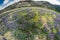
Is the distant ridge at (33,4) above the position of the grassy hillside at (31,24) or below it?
above

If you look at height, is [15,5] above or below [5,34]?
above

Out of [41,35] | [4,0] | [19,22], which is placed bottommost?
[41,35]

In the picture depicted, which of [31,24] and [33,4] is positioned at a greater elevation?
[33,4]

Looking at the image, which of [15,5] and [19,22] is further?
[15,5]

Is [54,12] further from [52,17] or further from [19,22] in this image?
[19,22]

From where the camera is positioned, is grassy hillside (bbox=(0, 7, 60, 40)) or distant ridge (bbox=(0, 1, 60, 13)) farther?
distant ridge (bbox=(0, 1, 60, 13))

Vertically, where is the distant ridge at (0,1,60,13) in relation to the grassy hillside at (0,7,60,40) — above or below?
above

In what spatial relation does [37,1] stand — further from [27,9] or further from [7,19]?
[7,19]

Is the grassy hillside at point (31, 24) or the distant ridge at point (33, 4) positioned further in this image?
the distant ridge at point (33, 4)

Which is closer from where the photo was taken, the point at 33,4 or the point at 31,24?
the point at 31,24

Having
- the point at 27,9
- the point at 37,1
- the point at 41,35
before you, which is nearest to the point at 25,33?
the point at 41,35
